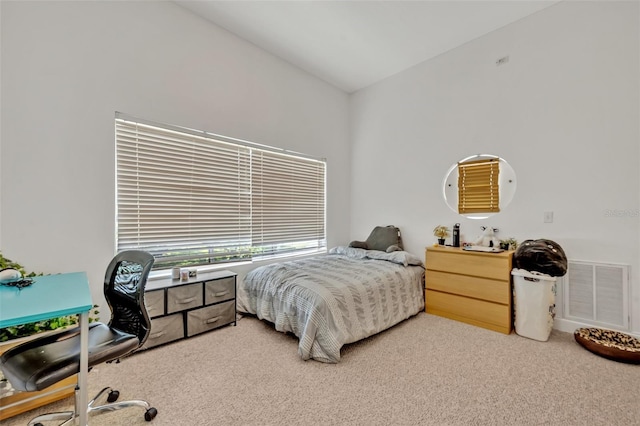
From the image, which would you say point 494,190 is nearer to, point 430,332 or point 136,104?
point 430,332

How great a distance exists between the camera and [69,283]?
5.39ft

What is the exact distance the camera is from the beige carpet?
161 centimetres

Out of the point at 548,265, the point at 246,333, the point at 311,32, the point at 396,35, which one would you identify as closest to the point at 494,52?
the point at 396,35

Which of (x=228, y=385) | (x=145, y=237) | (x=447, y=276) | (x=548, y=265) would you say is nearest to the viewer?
(x=228, y=385)

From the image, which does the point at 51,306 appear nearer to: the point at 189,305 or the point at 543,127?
the point at 189,305

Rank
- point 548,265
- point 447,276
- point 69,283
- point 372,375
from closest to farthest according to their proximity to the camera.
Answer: point 69,283 < point 372,375 < point 548,265 < point 447,276

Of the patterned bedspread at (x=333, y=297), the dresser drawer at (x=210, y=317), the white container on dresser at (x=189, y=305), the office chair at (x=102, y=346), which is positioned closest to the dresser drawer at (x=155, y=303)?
the white container on dresser at (x=189, y=305)

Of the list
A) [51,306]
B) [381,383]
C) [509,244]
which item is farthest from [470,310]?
[51,306]

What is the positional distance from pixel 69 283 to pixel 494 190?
404 cm

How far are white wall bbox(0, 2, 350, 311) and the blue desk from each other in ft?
2.67

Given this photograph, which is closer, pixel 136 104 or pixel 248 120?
pixel 136 104

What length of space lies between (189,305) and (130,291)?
1.06 metres

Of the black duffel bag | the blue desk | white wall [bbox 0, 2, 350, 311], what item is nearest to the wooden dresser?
the black duffel bag

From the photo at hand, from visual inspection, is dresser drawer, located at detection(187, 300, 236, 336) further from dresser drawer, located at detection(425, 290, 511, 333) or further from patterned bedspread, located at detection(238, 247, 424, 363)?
dresser drawer, located at detection(425, 290, 511, 333)
